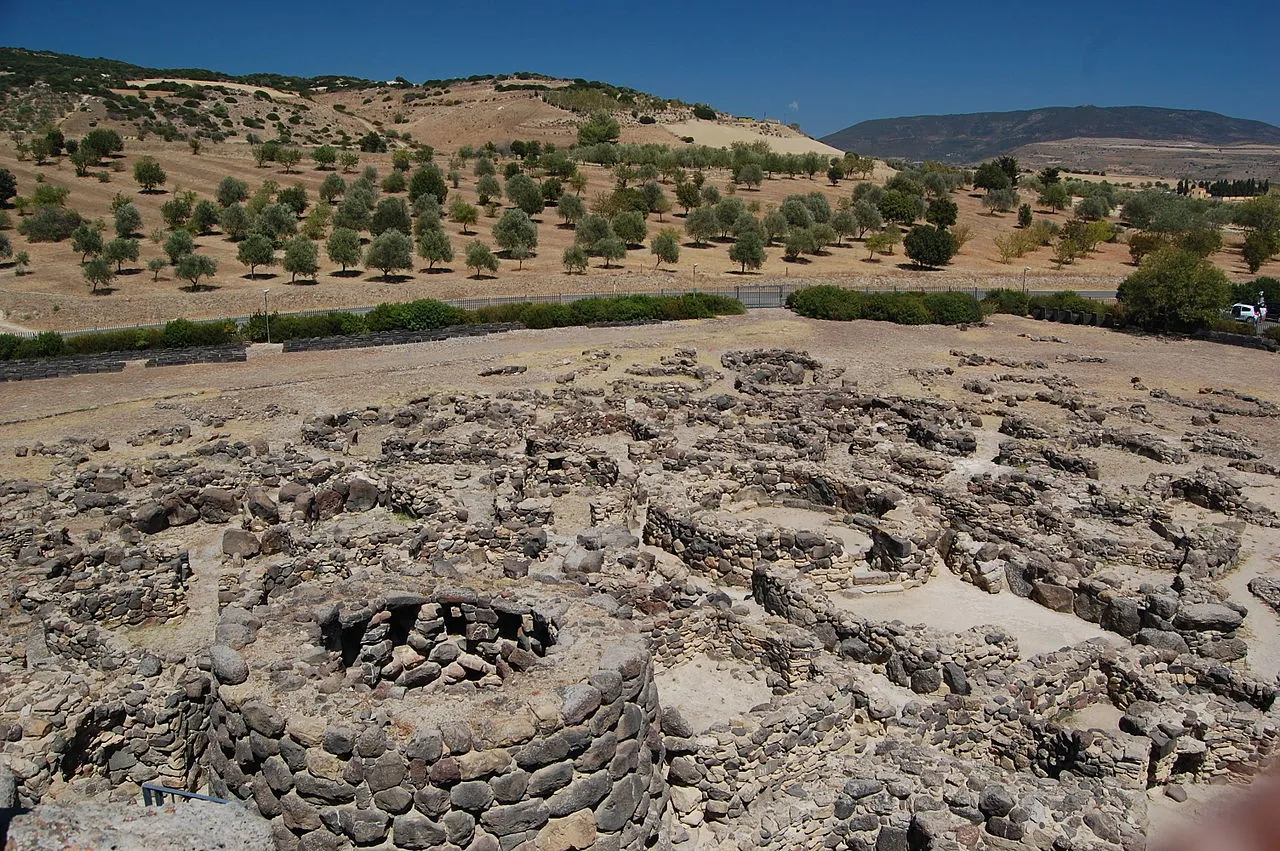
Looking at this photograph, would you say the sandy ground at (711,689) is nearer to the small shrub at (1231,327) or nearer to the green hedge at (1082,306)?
the small shrub at (1231,327)

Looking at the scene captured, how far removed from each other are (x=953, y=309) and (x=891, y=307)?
3.25m

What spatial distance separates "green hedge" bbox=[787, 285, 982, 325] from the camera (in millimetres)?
47500

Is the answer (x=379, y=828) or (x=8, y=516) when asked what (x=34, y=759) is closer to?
(x=379, y=828)

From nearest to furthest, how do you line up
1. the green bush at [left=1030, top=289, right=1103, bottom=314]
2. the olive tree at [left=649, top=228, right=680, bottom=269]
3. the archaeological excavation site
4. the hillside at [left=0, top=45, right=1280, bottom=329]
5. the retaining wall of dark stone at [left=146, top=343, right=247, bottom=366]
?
the archaeological excavation site → the retaining wall of dark stone at [left=146, top=343, right=247, bottom=366] → the green bush at [left=1030, top=289, right=1103, bottom=314] → the hillside at [left=0, top=45, right=1280, bottom=329] → the olive tree at [left=649, top=228, right=680, bottom=269]

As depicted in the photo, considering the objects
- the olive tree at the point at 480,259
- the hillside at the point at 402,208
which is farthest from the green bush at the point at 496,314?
the olive tree at the point at 480,259

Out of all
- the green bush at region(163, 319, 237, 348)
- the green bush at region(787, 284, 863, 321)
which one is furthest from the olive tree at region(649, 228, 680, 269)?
the green bush at region(163, 319, 237, 348)

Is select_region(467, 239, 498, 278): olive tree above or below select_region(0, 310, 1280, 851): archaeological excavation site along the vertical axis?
above

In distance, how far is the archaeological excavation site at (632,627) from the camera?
741 centimetres

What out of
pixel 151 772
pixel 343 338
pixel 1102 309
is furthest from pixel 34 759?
pixel 1102 309

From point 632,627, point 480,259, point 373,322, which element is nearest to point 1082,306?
point 480,259

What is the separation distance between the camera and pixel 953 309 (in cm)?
4769

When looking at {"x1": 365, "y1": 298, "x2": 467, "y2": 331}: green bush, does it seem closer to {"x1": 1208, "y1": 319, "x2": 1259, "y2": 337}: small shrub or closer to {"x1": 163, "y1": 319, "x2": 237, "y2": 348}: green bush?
{"x1": 163, "y1": 319, "x2": 237, "y2": 348}: green bush

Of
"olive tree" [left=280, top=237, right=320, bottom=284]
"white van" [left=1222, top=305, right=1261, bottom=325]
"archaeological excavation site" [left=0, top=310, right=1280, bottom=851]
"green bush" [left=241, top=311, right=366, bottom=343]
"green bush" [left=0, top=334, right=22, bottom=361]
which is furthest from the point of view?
"olive tree" [left=280, top=237, right=320, bottom=284]

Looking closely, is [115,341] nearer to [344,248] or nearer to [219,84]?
[344,248]
